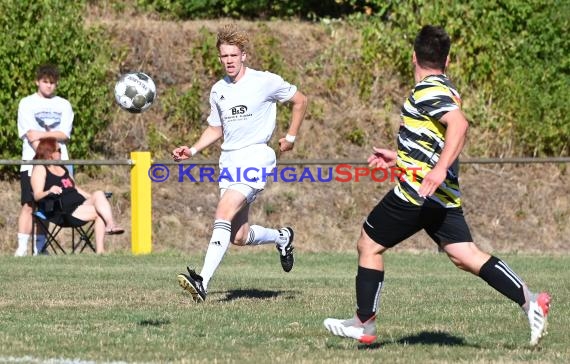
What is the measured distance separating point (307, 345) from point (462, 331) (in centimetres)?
118

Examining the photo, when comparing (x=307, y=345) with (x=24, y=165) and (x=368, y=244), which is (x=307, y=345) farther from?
(x=24, y=165)

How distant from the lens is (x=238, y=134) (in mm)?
9922

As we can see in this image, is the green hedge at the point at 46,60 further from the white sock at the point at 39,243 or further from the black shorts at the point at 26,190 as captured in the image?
the white sock at the point at 39,243

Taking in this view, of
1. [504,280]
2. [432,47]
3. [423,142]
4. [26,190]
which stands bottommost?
[26,190]

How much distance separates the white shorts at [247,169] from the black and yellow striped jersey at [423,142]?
2926 mm

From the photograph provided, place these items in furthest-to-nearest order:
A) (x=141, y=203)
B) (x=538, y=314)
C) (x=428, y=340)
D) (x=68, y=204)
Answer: (x=141, y=203) < (x=68, y=204) < (x=428, y=340) < (x=538, y=314)

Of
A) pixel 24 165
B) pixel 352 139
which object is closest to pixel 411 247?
pixel 352 139

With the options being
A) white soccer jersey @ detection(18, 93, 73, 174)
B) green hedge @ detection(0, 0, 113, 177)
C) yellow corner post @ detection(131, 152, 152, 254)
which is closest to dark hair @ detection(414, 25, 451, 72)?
yellow corner post @ detection(131, 152, 152, 254)

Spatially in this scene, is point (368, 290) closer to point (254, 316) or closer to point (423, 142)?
point (423, 142)

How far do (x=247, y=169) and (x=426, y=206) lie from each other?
3.06 meters

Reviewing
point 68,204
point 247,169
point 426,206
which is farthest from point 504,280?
point 68,204

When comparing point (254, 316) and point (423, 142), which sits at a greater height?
point (423, 142)

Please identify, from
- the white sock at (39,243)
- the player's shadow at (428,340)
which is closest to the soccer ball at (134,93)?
the white sock at (39,243)

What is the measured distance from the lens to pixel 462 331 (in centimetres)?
799
